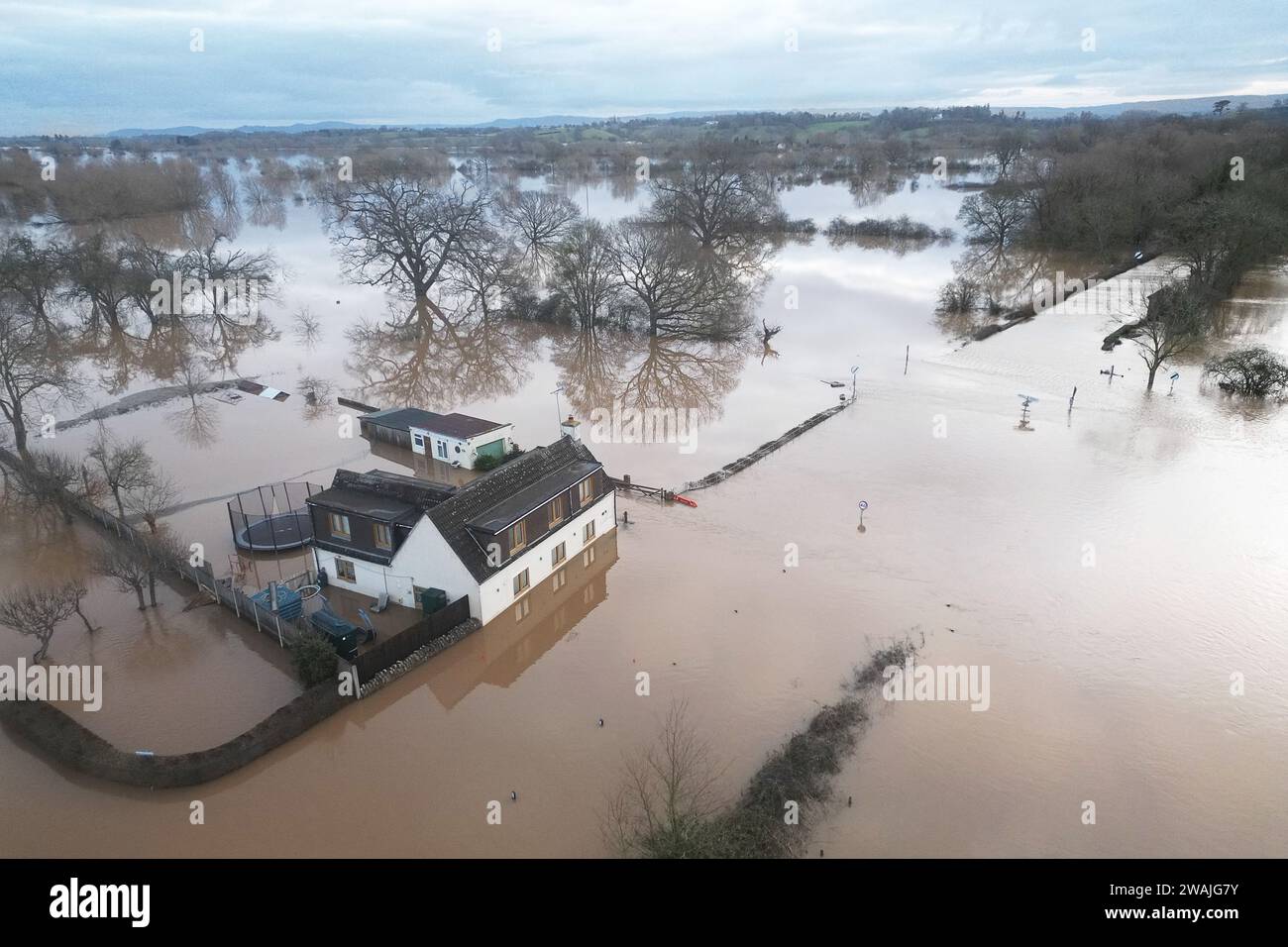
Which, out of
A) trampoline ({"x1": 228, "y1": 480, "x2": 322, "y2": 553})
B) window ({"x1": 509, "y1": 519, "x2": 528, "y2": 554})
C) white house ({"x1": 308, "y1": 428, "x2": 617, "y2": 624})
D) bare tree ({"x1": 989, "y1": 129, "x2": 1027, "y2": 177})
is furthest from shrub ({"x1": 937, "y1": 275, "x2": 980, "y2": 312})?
bare tree ({"x1": 989, "y1": 129, "x2": 1027, "y2": 177})

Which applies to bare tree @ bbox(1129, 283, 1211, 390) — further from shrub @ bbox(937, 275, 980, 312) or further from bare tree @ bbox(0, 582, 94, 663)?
bare tree @ bbox(0, 582, 94, 663)

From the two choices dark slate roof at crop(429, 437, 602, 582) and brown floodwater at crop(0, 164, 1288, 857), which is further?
dark slate roof at crop(429, 437, 602, 582)

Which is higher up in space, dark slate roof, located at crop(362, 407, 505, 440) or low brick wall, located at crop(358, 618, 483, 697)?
dark slate roof, located at crop(362, 407, 505, 440)

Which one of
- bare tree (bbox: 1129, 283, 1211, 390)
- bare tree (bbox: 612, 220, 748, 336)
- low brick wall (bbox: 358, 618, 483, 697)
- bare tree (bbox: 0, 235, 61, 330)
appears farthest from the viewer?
bare tree (bbox: 612, 220, 748, 336)

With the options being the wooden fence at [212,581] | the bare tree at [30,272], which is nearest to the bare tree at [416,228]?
the bare tree at [30,272]

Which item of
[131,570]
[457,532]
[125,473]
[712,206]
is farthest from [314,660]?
[712,206]
